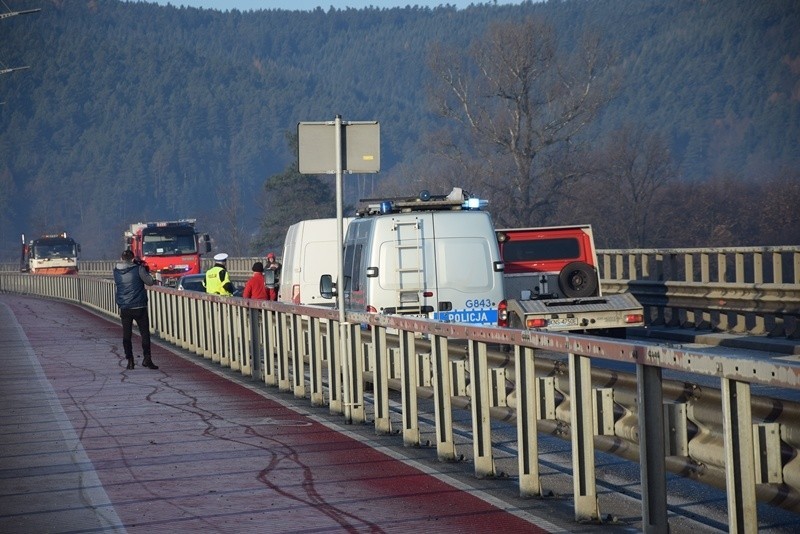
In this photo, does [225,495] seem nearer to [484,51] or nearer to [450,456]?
[450,456]

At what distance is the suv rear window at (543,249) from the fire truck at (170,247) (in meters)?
33.5

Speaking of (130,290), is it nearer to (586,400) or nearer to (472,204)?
(472,204)

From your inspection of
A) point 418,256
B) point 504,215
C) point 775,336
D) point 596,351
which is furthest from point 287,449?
point 504,215

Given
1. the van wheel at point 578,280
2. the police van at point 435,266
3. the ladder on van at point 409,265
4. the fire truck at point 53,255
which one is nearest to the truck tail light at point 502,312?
the police van at point 435,266

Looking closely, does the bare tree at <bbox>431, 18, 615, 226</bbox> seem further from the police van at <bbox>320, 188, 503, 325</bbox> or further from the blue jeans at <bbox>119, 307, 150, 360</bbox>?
the police van at <bbox>320, 188, 503, 325</bbox>

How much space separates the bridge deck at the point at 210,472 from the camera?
339 inches

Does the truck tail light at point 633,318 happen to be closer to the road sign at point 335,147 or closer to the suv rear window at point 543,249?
the suv rear window at point 543,249

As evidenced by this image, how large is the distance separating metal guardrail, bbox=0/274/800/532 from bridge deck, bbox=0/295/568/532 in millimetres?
356

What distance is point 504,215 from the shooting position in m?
83.1

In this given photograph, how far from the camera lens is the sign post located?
13.8m

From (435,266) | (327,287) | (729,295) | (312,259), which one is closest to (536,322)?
(435,266)

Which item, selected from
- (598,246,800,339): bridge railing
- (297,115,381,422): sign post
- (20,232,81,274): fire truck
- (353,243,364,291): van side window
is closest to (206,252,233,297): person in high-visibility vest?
(353,243,364,291): van side window

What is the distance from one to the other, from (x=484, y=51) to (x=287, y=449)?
6591 centimetres

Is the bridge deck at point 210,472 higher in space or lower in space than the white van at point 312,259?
lower
